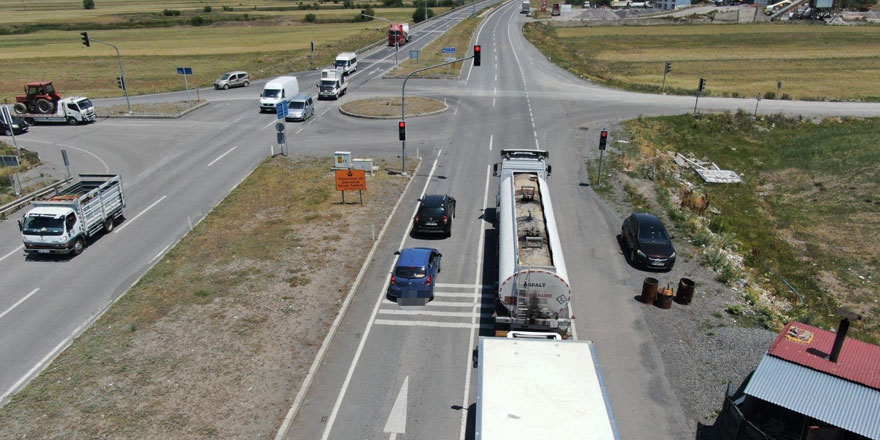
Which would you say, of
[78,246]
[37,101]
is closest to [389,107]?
[37,101]

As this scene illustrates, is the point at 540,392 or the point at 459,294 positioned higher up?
the point at 540,392

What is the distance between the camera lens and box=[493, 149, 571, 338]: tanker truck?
54.4 feet

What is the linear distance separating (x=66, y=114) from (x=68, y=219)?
1124 inches

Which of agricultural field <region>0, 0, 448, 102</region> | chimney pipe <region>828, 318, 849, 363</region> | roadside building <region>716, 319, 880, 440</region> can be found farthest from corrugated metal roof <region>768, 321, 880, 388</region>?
agricultural field <region>0, 0, 448, 102</region>

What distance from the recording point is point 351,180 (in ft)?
93.2

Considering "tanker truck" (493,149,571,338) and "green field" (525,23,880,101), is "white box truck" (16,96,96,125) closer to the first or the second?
"tanker truck" (493,149,571,338)

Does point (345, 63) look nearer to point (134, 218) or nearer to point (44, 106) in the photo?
point (44, 106)

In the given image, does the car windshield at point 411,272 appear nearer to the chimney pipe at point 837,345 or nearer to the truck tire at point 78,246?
the chimney pipe at point 837,345

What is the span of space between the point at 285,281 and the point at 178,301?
4048 mm

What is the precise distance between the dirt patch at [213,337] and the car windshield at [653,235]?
499 inches

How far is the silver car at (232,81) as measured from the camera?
60.4 metres

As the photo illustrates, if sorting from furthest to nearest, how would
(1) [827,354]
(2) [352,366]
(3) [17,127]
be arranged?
(3) [17,127], (2) [352,366], (1) [827,354]

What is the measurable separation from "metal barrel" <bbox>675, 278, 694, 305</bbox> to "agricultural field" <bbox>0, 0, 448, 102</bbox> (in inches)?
2333

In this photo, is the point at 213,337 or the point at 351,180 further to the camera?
the point at 351,180
